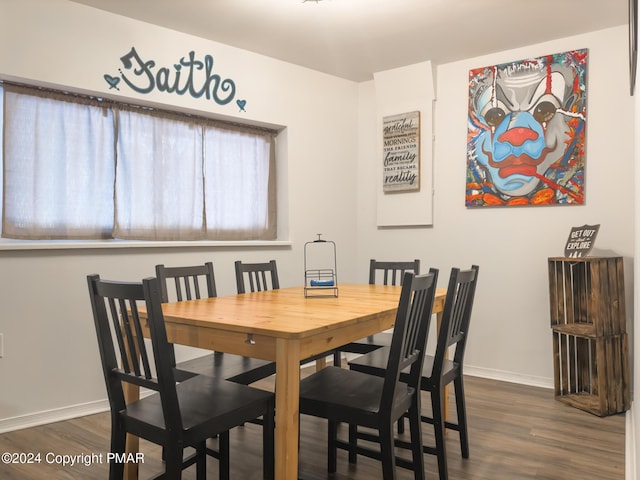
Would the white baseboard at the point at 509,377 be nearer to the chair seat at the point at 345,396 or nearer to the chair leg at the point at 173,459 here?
the chair seat at the point at 345,396

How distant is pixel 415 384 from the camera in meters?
2.12

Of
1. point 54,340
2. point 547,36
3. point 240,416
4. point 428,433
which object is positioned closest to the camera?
point 240,416

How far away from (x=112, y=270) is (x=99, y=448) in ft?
3.64

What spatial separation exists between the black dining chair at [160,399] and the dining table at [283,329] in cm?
18

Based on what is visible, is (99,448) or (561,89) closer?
(99,448)

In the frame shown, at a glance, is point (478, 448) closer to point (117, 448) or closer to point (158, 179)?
point (117, 448)

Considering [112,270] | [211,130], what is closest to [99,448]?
[112,270]

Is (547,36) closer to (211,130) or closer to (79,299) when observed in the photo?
(211,130)

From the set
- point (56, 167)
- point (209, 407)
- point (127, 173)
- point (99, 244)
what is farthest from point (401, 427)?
point (56, 167)

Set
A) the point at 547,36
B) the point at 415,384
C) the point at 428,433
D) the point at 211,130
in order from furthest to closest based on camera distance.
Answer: the point at 211,130 < the point at 547,36 < the point at 428,433 < the point at 415,384

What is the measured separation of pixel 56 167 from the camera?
10.2ft

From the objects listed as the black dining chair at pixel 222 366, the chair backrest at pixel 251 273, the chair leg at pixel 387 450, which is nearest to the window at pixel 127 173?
the chair backrest at pixel 251 273

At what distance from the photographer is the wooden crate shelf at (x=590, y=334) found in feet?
10.1

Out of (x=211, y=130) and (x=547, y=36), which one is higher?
(x=547, y=36)
